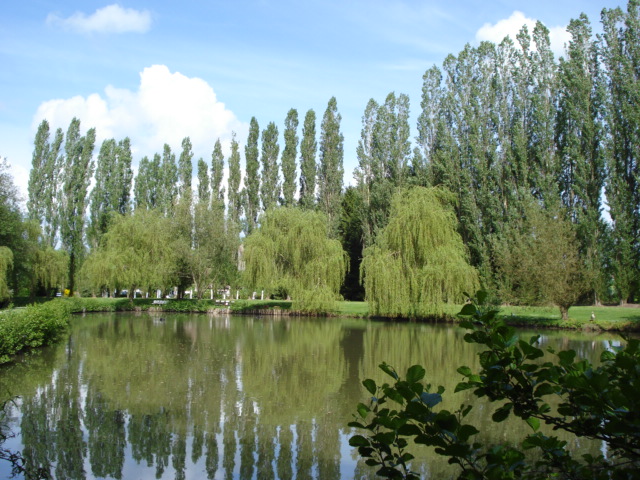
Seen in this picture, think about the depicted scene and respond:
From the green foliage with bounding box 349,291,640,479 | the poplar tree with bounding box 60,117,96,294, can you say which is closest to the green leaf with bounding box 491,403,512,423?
the green foliage with bounding box 349,291,640,479

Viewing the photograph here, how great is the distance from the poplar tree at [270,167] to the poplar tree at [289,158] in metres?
0.92

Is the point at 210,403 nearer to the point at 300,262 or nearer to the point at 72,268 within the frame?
the point at 300,262

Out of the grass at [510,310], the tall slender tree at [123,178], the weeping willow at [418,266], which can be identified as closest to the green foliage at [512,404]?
the grass at [510,310]

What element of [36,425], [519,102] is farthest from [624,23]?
[36,425]

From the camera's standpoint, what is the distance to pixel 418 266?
26.5 metres

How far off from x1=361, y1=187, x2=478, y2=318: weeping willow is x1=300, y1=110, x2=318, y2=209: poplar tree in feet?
46.1

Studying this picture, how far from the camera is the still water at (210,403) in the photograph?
22.1 feet

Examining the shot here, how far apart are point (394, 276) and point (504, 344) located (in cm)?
2446

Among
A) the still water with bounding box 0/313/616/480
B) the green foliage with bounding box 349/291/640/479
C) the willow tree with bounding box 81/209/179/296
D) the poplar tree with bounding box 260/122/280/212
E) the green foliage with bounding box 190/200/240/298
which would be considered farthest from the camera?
the poplar tree with bounding box 260/122/280/212

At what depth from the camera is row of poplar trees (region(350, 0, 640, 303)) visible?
2691cm

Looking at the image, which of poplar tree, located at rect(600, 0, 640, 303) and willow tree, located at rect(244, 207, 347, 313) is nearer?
poplar tree, located at rect(600, 0, 640, 303)

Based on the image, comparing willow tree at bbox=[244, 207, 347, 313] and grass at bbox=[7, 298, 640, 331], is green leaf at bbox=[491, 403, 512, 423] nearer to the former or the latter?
grass at bbox=[7, 298, 640, 331]

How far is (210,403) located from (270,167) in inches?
1327

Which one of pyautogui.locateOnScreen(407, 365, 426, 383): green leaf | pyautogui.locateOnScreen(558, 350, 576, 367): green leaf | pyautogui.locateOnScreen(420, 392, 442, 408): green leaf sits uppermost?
pyautogui.locateOnScreen(558, 350, 576, 367): green leaf
